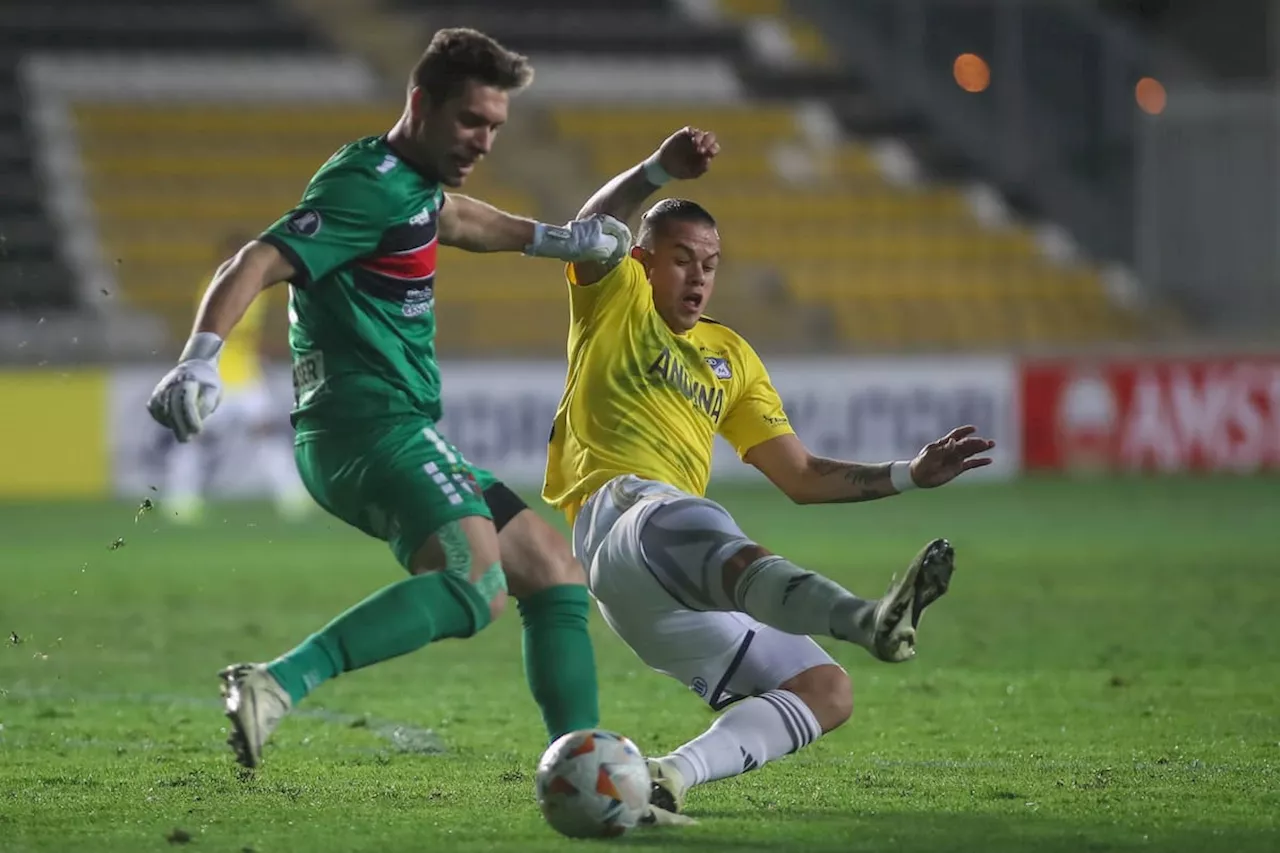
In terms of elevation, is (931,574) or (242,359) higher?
(242,359)

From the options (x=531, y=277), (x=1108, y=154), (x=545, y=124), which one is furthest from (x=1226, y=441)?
(x=545, y=124)

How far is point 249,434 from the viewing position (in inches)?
696

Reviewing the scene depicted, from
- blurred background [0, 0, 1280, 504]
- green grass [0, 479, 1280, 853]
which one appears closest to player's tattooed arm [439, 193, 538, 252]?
green grass [0, 479, 1280, 853]

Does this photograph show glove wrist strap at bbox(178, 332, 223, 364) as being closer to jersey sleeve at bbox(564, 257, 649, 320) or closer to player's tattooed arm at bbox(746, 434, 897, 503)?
jersey sleeve at bbox(564, 257, 649, 320)

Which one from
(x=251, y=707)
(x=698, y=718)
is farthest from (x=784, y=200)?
(x=251, y=707)

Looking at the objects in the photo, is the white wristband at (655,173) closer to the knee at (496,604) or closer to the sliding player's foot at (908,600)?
the knee at (496,604)

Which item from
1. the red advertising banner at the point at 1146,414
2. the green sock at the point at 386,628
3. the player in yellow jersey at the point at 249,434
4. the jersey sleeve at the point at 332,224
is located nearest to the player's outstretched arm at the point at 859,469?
the green sock at the point at 386,628

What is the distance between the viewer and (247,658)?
866cm

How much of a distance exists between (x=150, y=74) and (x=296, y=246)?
19.8 m

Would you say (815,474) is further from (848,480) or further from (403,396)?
(403,396)

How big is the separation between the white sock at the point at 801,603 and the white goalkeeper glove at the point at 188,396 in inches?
53.1

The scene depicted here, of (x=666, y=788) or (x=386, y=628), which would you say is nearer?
(x=386, y=628)

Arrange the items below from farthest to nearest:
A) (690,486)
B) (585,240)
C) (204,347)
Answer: (690,486), (585,240), (204,347)

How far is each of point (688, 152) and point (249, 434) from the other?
12557mm
